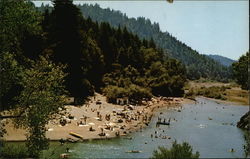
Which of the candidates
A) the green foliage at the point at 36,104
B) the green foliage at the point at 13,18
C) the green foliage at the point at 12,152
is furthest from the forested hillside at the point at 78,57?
the green foliage at the point at 12,152

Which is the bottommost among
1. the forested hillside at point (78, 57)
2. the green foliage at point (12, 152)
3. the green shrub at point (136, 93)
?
the green foliage at point (12, 152)

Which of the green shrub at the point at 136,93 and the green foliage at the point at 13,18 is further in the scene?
the green shrub at the point at 136,93

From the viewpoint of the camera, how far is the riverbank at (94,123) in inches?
1778

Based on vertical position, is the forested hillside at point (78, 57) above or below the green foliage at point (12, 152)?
above

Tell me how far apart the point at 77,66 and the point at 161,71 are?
44.1m

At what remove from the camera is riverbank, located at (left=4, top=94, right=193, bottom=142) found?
148 feet

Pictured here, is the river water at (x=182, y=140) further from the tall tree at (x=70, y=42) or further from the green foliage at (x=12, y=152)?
the tall tree at (x=70, y=42)

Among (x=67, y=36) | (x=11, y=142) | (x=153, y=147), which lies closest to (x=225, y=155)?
(x=153, y=147)

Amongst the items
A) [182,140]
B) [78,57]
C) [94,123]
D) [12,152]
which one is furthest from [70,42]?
[12,152]

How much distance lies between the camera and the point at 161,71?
346ft

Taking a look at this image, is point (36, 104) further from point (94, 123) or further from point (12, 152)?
point (94, 123)

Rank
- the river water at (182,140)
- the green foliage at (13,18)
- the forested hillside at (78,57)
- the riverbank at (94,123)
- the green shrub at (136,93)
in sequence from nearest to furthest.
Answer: the green foliage at (13,18) < the forested hillside at (78,57) < the river water at (182,140) < the riverbank at (94,123) < the green shrub at (136,93)

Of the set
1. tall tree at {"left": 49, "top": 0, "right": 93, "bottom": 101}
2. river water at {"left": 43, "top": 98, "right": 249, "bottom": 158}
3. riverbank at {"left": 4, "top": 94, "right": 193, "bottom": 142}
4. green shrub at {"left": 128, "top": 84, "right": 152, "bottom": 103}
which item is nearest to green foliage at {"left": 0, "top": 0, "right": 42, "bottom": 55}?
riverbank at {"left": 4, "top": 94, "right": 193, "bottom": 142}

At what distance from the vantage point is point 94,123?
175ft
